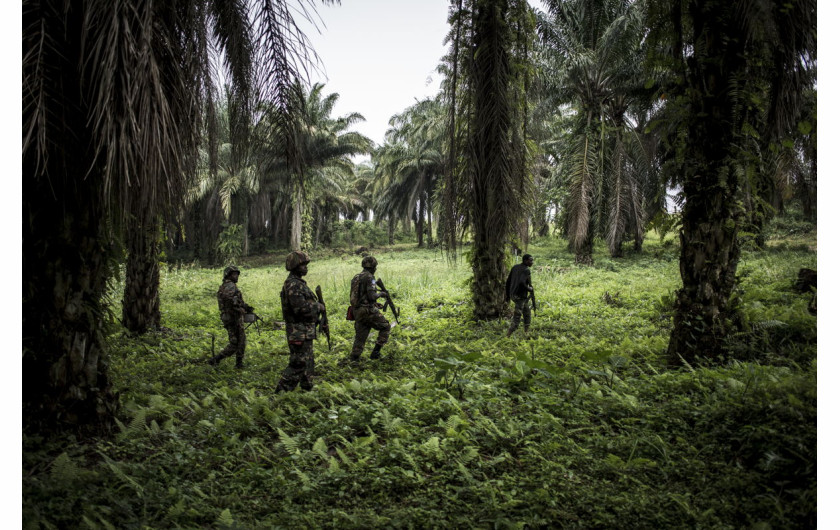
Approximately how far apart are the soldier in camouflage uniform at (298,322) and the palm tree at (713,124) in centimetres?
452

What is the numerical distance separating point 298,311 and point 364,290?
5.32 ft

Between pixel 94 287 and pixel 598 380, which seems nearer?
pixel 94 287

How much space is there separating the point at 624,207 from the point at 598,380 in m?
13.6

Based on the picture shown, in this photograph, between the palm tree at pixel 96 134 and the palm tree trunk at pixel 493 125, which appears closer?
the palm tree at pixel 96 134

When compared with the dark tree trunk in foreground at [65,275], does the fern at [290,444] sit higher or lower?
lower

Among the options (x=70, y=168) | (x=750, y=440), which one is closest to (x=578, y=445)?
(x=750, y=440)

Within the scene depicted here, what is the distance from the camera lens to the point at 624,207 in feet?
55.1

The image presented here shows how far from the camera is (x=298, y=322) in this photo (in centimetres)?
575

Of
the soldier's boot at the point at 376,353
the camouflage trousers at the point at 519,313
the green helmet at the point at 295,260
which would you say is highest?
the green helmet at the point at 295,260

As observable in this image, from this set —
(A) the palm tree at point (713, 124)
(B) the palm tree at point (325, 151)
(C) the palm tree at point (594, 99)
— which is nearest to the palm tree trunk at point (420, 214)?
(B) the palm tree at point (325, 151)

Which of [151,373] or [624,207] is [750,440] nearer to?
[151,373]

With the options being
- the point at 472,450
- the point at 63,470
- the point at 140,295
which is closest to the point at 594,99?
the point at 140,295

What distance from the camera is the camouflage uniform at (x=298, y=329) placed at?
5.62 meters

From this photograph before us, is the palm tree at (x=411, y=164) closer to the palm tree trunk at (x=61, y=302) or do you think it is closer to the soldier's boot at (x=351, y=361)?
the soldier's boot at (x=351, y=361)
